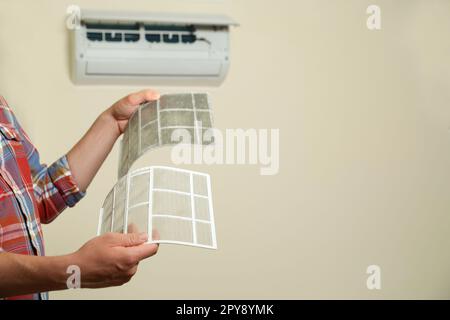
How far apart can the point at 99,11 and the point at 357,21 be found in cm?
58

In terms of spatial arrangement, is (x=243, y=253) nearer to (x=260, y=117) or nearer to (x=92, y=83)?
(x=260, y=117)

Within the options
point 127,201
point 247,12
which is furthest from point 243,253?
point 127,201

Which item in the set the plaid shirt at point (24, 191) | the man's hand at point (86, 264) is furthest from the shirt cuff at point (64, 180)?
the man's hand at point (86, 264)

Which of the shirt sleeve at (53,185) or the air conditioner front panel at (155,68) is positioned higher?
the air conditioner front panel at (155,68)

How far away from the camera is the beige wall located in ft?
4.33

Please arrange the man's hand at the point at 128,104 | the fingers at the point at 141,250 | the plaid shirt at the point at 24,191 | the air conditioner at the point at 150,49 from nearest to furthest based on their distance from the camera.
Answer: the fingers at the point at 141,250, the plaid shirt at the point at 24,191, the man's hand at the point at 128,104, the air conditioner at the point at 150,49

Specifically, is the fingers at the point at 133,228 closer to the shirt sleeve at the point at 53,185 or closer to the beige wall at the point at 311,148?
the shirt sleeve at the point at 53,185

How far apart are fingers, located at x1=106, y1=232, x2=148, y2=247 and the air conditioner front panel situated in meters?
0.60

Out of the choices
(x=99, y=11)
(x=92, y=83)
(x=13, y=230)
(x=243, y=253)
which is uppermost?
(x=99, y=11)

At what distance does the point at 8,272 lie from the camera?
76cm

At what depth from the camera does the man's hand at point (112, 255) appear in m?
0.73

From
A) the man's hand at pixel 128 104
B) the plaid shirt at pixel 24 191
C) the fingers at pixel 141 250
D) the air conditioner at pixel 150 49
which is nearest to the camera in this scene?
the fingers at pixel 141 250

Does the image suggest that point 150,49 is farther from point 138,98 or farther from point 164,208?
point 164,208

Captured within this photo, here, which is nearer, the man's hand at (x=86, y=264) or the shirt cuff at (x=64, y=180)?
the man's hand at (x=86, y=264)
